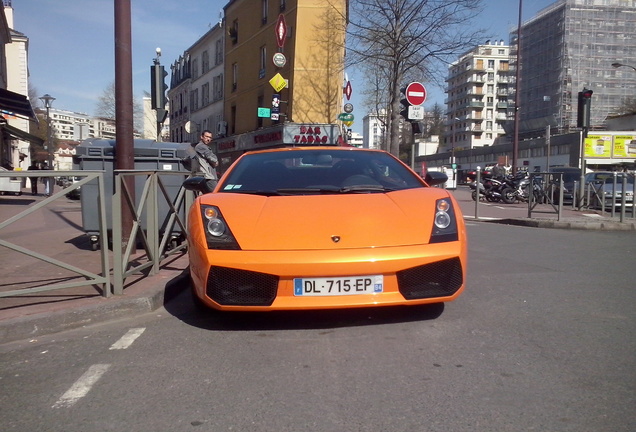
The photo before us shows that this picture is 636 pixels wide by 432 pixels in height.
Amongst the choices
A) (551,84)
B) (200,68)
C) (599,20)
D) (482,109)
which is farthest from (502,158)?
(482,109)

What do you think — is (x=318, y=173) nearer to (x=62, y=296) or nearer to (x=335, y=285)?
(x=335, y=285)

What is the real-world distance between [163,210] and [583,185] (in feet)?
46.5

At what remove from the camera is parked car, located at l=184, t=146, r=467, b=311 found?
11.6ft

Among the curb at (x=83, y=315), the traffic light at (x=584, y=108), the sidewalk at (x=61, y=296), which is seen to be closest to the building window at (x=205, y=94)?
the traffic light at (x=584, y=108)

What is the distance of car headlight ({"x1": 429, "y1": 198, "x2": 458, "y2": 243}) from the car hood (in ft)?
0.15

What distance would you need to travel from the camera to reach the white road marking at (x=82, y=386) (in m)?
2.75

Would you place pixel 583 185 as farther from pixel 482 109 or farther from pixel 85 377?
pixel 482 109

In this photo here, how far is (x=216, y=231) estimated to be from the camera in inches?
148

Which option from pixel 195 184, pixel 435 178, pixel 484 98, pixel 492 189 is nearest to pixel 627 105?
pixel 484 98

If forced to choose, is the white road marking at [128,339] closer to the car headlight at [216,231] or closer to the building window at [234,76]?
the car headlight at [216,231]

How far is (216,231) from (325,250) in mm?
790

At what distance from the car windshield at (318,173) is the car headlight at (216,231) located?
569mm

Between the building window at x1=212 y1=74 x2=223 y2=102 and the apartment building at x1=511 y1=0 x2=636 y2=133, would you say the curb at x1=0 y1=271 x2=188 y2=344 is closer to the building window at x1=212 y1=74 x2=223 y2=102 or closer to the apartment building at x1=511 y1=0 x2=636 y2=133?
the building window at x1=212 y1=74 x2=223 y2=102

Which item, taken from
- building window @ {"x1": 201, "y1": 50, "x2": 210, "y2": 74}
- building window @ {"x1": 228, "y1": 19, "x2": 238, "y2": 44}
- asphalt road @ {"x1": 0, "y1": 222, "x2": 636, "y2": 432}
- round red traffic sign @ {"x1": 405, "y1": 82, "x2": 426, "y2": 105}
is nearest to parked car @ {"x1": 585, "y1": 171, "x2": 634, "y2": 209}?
round red traffic sign @ {"x1": 405, "y1": 82, "x2": 426, "y2": 105}
